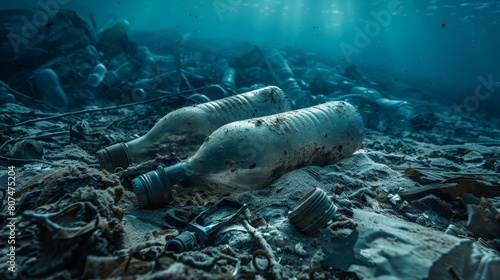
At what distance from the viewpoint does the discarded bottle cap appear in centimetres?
157

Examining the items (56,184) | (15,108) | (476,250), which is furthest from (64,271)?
(15,108)

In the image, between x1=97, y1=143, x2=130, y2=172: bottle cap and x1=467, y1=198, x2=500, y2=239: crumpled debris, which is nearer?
x1=467, y1=198, x2=500, y2=239: crumpled debris

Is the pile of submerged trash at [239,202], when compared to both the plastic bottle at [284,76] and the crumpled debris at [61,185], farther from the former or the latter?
the plastic bottle at [284,76]

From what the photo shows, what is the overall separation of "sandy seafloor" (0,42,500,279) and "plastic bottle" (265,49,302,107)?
5.23 metres

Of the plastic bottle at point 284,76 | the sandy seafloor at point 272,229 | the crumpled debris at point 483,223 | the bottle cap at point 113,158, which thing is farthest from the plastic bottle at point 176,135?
the plastic bottle at point 284,76

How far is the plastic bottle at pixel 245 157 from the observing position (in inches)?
78.6

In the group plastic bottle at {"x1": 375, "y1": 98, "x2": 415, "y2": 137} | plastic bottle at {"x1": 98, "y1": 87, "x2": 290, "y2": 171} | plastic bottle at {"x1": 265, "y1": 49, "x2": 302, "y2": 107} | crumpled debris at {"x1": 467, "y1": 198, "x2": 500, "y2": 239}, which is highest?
plastic bottle at {"x1": 98, "y1": 87, "x2": 290, "y2": 171}

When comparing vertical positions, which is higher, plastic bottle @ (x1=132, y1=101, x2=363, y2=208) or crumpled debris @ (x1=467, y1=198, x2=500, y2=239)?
plastic bottle @ (x1=132, y1=101, x2=363, y2=208)

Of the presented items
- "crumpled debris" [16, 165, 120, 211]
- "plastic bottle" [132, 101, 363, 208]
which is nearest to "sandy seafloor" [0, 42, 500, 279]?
"crumpled debris" [16, 165, 120, 211]

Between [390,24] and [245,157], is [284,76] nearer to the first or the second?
[245,157]

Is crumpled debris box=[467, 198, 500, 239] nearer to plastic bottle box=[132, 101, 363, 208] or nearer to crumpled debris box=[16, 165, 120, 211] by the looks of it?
plastic bottle box=[132, 101, 363, 208]

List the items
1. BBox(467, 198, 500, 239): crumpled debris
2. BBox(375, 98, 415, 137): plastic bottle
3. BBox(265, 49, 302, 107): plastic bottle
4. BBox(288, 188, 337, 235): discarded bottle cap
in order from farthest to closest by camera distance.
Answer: BBox(265, 49, 302, 107): plastic bottle
BBox(375, 98, 415, 137): plastic bottle
BBox(467, 198, 500, 239): crumpled debris
BBox(288, 188, 337, 235): discarded bottle cap

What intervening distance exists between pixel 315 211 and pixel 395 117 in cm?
733

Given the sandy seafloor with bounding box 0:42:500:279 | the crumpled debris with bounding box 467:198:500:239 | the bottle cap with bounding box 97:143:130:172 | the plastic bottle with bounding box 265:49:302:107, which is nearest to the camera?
the sandy seafloor with bounding box 0:42:500:279
